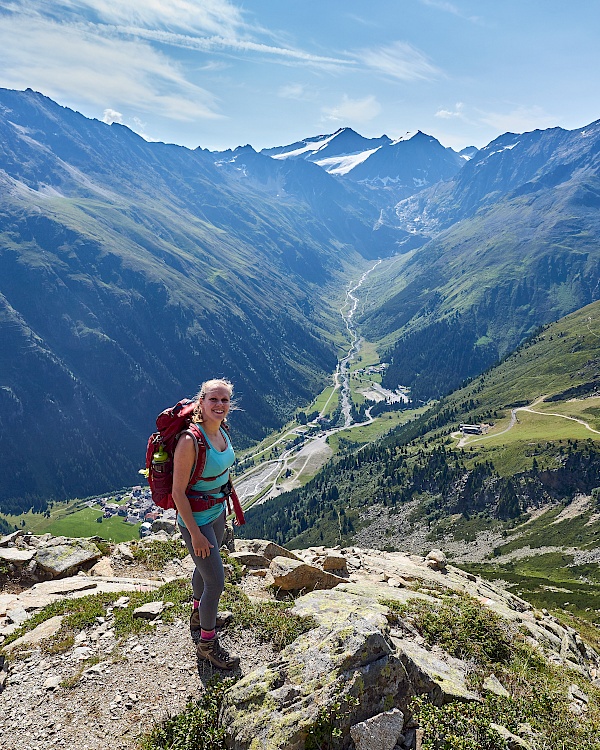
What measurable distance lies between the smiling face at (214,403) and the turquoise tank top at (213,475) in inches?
13.2

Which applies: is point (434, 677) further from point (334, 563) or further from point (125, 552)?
point (125, 552)

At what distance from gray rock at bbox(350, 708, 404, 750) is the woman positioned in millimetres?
4052

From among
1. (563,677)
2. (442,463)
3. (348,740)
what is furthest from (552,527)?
(348,740)

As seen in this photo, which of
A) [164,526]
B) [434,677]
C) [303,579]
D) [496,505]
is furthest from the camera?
[496,505]

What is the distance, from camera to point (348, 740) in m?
7.26

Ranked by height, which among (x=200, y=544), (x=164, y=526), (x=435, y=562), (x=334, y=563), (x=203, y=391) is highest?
(x=203, y=391)

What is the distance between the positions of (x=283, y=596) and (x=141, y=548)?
30.9 ft

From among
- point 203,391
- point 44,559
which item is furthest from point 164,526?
point 203,391

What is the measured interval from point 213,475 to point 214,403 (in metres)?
1.64

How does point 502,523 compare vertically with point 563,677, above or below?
below

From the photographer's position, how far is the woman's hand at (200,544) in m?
9.62

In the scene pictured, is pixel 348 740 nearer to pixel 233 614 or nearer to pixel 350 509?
pixel 233 614

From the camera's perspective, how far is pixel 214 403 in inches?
385

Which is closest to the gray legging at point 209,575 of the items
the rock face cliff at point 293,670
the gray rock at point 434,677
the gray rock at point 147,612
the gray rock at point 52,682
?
the rock face cliff at point 293,670
